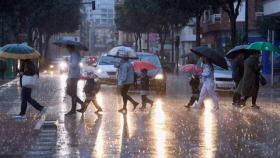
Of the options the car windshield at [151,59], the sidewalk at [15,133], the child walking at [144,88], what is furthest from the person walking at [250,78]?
the car windshield at [151,59]

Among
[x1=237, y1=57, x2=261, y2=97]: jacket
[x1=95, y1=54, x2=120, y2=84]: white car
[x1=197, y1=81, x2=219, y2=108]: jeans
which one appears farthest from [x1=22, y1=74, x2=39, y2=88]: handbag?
[x1=95, y1=54, x2=120, y2=84]: white car

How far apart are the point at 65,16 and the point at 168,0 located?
3065cm

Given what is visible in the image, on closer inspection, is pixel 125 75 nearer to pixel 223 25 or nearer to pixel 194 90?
pixel 194 90

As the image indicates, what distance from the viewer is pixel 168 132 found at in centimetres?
1405

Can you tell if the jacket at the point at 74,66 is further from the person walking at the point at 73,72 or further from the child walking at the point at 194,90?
the child walking at the point at 194,90

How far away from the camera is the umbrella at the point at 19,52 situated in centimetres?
1716

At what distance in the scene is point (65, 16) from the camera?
7250 centimetres

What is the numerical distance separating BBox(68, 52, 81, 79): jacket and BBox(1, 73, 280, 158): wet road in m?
1.00

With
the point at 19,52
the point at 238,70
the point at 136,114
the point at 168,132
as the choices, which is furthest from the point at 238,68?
the point at 168,132

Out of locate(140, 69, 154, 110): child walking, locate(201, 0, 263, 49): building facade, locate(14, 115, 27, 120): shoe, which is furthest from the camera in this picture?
locate(201, 0, 263, 49): building facade

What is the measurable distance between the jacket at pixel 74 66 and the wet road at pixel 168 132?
1.00 metres

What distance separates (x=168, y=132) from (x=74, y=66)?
4263 mm

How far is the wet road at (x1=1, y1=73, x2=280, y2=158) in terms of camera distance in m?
11.4

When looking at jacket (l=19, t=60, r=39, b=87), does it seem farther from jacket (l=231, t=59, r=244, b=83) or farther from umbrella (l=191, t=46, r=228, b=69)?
jacket (l=231, t=59, r=244, b=83)
